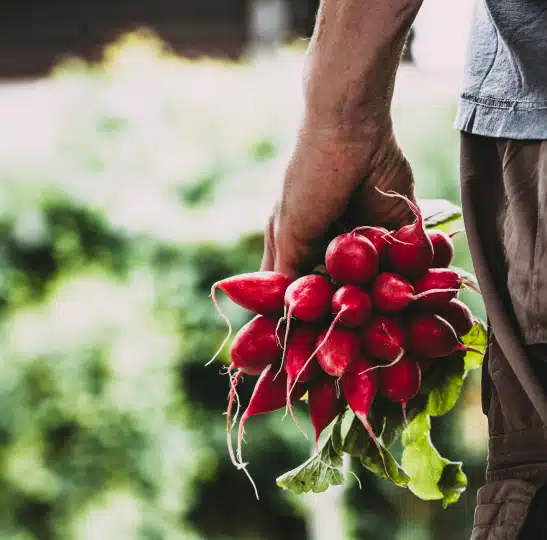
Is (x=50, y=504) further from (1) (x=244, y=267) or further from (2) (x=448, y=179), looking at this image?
(2) (x=448, y=179)

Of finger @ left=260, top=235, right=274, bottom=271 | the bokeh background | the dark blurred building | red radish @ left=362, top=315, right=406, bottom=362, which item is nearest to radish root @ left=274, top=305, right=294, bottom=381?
red radish @ left=362, top=315, right=406, bottom=362

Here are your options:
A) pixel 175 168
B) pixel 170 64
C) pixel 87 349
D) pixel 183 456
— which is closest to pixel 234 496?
pixel 183 456

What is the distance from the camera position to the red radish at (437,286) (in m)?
1.12

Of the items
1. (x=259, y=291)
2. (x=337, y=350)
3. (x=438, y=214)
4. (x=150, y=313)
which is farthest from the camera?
(x=150, y=313)

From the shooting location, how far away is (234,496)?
9.92ft

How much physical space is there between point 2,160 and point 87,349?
2.44 feet

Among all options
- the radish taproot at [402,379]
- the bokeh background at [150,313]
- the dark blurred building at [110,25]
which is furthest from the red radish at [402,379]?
the dark blurred building at [110,25]

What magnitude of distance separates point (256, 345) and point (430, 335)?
24 centimetres

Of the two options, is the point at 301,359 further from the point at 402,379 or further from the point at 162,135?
the point at 162,135

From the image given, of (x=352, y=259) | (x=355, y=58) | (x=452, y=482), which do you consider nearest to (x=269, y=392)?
(x=352, y=259)

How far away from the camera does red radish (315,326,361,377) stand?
3.53 feet

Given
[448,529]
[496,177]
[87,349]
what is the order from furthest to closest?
[448,529] → [87,349] → [496,177]

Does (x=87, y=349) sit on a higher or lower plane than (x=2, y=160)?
lower

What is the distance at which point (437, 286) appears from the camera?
1.12 meters
